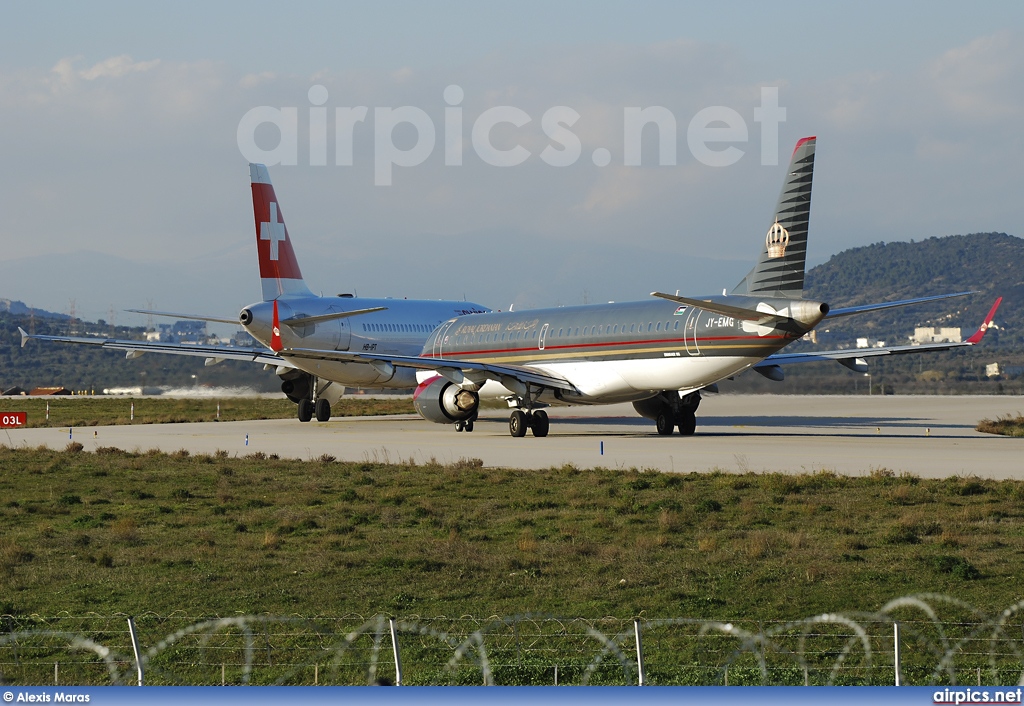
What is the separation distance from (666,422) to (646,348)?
4240 millimetres

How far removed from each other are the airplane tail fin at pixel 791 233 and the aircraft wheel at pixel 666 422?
833 centimetres

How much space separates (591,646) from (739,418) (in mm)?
42987

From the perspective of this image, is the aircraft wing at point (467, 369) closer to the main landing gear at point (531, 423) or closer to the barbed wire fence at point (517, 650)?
the main landing gear at point (531, 423)

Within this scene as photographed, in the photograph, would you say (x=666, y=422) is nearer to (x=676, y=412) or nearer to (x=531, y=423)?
(x=676, y=412)

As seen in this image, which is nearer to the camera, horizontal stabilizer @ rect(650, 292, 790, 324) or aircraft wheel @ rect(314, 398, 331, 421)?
horizontal stabilizer @ rect(650, 292, 790, 324)

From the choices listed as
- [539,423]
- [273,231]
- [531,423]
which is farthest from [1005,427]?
[273,231]

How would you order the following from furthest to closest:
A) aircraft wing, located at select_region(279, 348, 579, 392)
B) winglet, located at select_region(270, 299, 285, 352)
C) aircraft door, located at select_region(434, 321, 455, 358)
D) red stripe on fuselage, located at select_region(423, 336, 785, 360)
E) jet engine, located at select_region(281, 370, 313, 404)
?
jet engine, located at select_region(281, 370, 313, 404), aircraft door, located at select_region(434, 321, 455, 358), winglet, located at select_region(270, 299, 285, 352), aircraft wing, located at select_region(279, 348, 579, 392), red stripe on fuselage, located at select_region(423, 336, 785, 360)

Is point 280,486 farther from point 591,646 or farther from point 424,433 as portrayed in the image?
point 424,433

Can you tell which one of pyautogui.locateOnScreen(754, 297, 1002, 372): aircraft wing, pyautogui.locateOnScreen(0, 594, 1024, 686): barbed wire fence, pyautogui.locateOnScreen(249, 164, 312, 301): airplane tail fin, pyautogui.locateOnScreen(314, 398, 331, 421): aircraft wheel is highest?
pyautogui.locateOnScreen(249, 164, 312, 301): airplane tail fin

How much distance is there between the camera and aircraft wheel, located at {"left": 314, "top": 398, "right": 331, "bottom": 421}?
53.2m

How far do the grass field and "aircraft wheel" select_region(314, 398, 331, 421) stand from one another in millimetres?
26503

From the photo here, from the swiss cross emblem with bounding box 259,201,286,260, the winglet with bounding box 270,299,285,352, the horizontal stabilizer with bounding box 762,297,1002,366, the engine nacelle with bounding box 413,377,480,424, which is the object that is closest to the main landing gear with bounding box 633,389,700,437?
the horizontal stabilizer with bounding box 762,297,1002,366

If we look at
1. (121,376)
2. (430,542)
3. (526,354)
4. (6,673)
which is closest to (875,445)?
(526,354)

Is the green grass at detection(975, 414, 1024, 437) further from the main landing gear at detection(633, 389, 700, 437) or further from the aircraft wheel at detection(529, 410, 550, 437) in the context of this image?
the aircraft wheel at detection(529, 410, 550, 437)
